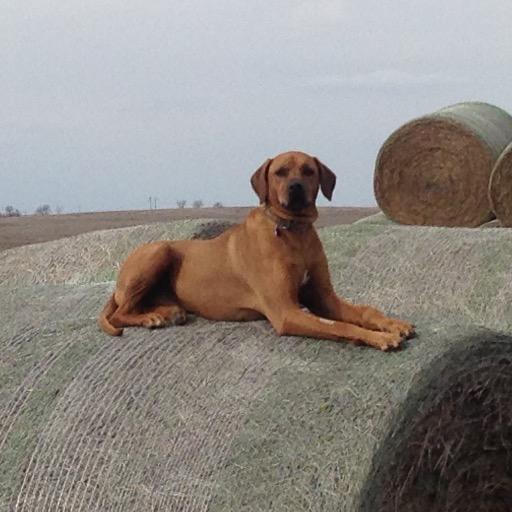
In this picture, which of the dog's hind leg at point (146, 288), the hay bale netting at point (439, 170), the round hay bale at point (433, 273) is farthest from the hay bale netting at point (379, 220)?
the dog's hind leg at point (146, 288)

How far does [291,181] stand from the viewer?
3621 mm

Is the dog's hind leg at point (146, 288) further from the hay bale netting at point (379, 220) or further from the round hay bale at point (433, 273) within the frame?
the hay bale netting at point (379, 220)

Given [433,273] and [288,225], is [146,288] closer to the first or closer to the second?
[288,225]

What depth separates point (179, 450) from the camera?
10.9ft

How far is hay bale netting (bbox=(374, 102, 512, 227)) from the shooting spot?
23.3 ft

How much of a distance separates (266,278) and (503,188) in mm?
2983

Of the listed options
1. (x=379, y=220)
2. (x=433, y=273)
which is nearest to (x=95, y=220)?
(x=379, y=220)

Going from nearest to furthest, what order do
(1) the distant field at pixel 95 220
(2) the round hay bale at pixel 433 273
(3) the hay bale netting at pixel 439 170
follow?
(2) the round hay bale at pixel 433 273 < (3) the hay bale netting at pixel 439 170 < (1) the distant field at pixel 95 220

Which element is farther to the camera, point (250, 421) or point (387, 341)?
point (387, 341)

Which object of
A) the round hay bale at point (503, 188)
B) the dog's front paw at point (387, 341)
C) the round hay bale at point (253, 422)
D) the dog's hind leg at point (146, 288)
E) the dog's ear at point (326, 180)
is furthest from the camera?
the round hay bale at point (503, 188)

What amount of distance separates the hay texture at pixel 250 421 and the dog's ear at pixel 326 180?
1.59 feet

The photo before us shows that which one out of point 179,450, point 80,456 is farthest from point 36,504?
point 179,450

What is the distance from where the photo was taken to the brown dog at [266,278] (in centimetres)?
365

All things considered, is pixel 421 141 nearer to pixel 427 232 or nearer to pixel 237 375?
pixel 427 232
